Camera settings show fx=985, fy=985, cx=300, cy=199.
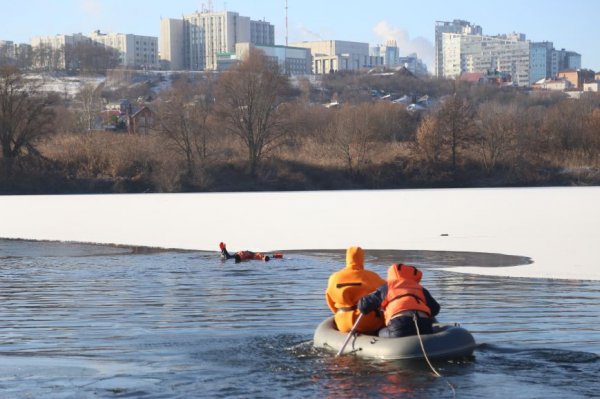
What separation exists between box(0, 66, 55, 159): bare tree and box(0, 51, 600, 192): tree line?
6 centimetres

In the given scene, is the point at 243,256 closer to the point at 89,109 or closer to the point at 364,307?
the point at 364,307

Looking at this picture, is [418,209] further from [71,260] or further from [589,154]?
[589,154]

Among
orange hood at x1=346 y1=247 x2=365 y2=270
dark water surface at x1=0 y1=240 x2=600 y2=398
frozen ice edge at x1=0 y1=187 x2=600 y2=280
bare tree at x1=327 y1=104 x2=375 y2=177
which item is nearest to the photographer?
dark water surface at x1=0 y1=240 x2=600 y2=398

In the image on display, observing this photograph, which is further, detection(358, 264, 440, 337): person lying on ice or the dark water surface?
detection(358, 264, 440, 337): person lying on ice

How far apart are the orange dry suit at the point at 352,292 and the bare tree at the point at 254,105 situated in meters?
50.0

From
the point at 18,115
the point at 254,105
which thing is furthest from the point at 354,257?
the point at 254,105

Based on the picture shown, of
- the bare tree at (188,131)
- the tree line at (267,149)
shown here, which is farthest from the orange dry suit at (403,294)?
the bare tree at (188,131)

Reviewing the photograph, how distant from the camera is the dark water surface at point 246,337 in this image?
9.74 metres

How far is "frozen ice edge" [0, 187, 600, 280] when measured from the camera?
2202 centimetres

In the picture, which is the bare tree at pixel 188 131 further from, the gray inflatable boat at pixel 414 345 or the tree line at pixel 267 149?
the gray inflatable boat at pixel 414 345

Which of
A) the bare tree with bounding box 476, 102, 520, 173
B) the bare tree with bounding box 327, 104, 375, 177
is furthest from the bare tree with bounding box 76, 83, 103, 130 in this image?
the bare tree with bounding box 476, 102, 520, 173

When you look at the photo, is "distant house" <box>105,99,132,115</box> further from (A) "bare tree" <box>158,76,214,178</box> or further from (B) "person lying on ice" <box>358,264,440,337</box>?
(B) "person lying on ice" <box>358,264,440,337</box>

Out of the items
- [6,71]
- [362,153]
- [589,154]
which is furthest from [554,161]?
[6,71]

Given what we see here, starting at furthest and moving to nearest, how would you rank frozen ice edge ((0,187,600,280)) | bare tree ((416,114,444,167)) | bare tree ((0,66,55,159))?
bare tree ((416,114,444,167))
bare tree ((0,66,55,159))
frozen ice edge ((0,187,600,280))
